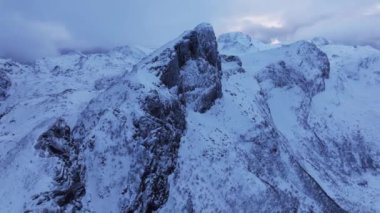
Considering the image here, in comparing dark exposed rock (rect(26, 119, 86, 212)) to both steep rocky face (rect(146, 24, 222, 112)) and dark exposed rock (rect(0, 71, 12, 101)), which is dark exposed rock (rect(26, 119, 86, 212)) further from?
dark exposed rock (rect(0, 71, 12, 101))

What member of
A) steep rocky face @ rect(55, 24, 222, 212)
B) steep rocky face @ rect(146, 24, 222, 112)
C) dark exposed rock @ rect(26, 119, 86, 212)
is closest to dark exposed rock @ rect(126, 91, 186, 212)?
steep rocky face @ rect(55, 24, 222, 212)

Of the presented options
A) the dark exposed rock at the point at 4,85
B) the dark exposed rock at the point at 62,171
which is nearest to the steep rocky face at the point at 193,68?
the dark exposed rock at the point at 62,171

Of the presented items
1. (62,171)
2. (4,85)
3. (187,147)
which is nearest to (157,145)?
(187,147)

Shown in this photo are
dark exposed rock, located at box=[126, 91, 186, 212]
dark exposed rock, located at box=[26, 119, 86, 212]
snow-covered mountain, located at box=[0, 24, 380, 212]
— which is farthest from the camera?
dark exposed rock, located at box=[126, 91, 186, 212]

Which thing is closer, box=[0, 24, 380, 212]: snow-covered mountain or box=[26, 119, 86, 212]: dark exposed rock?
box=[26, 119, 86, 212]: dark exposed rock

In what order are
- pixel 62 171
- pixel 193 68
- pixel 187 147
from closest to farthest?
1. pixel 62 171
2. pixel 187 147
3. pixel 193 68

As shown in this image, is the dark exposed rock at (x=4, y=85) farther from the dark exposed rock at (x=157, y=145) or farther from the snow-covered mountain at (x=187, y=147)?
the dark exposed rock at (x=157, y=145)

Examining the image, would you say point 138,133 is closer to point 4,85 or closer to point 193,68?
point 193,68

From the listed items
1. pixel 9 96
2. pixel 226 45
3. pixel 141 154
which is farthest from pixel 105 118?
pixel 226 45
